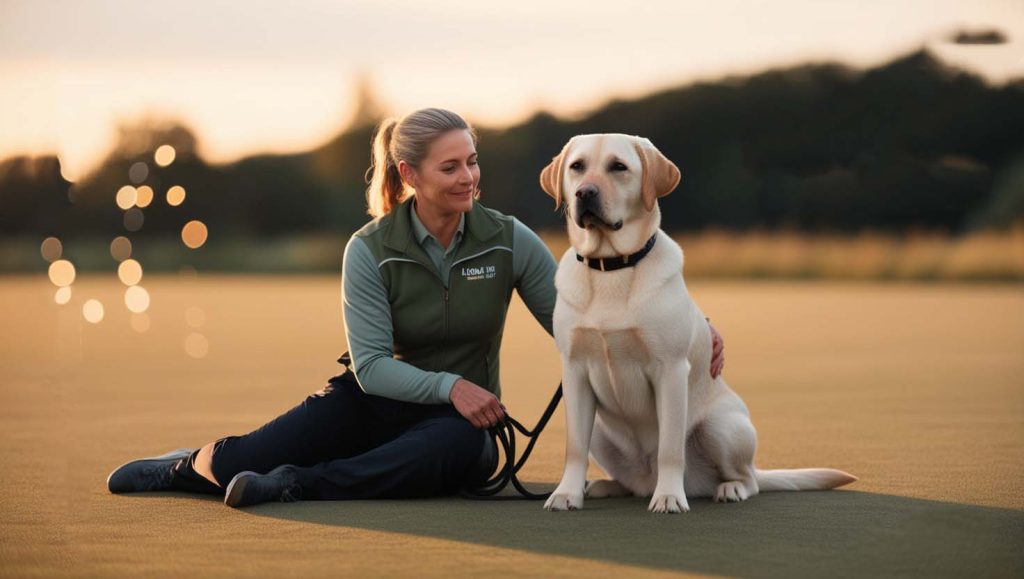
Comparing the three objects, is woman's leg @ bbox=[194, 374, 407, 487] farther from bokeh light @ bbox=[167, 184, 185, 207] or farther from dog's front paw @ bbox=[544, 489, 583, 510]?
bokeh light @ bbox=[167, 184, 185, 207]

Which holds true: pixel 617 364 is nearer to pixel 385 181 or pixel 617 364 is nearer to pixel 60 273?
pixel 385 181

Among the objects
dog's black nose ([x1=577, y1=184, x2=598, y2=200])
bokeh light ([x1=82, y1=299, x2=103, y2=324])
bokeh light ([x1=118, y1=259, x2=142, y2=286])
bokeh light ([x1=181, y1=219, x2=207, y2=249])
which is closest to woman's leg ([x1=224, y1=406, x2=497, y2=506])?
dog's black nose ([x1=577, y1=184, x2=598, y2=200])

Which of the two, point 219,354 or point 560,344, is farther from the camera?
point 219,354

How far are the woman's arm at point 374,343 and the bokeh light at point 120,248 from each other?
87.8ft

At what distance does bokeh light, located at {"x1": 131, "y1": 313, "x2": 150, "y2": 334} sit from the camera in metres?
15.7

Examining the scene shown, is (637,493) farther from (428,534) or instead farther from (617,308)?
(428,534)

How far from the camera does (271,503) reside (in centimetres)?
451

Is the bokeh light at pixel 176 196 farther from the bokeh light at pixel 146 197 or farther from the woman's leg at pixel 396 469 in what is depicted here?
the woman's leg at pixel 396 469

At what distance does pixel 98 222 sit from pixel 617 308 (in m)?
27.1

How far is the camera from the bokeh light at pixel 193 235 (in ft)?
103

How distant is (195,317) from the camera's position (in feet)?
56.4

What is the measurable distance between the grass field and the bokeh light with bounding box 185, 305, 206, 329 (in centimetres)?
161

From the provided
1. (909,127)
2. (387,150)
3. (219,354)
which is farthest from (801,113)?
(387,150)

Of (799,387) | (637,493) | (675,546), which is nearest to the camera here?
(675,546)
